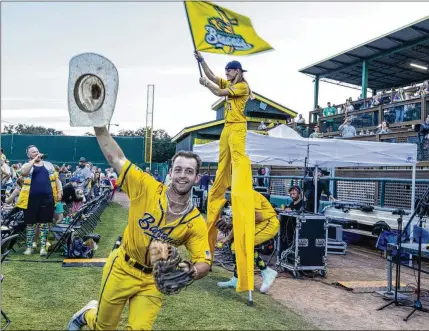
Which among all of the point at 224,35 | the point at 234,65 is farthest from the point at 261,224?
the point at 224,35

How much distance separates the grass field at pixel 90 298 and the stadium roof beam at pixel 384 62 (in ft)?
54.2

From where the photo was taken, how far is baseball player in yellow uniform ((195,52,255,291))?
5.32 meters

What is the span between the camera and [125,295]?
10.2 ft

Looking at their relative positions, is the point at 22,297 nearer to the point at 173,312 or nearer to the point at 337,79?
the point at 173,312

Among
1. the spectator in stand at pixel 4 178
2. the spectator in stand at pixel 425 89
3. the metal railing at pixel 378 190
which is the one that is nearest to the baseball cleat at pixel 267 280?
the metal railing at pixel 378 190

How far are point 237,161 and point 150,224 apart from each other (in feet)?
8.58

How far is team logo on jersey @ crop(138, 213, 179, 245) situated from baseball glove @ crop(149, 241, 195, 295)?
327 mm

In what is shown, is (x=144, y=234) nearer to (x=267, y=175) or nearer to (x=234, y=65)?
(x=234, y=65)

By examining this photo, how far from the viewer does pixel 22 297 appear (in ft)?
16.8

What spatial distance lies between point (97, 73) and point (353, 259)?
7561 mm

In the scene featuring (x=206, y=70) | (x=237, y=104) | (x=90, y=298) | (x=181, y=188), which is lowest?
(x=90, y=298)

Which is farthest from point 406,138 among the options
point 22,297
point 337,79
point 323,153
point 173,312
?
point 337,79

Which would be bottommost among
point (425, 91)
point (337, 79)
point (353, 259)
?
point (353, 259)

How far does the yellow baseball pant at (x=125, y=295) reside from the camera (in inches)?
122
